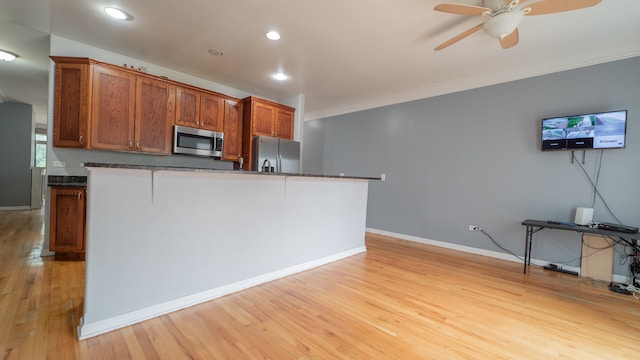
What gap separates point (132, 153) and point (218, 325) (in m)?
3.13

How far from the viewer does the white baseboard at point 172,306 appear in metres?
1.67

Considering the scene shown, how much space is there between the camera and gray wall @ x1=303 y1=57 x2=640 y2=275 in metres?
3.07

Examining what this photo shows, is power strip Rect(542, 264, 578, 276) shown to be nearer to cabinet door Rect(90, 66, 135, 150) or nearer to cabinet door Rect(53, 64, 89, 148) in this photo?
cabinet door Rect(90, 66, 135, 150)

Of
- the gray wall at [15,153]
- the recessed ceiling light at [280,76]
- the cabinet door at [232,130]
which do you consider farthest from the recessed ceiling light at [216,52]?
the gray wall at [15,153]

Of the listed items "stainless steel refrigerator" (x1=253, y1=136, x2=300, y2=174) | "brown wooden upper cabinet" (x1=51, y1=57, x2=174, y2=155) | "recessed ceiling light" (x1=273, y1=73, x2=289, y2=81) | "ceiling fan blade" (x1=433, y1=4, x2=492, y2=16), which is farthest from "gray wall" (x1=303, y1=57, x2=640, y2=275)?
Result: "brown wooden upper cabinet" (x1=51, y1=57, x2=174, y2=155)

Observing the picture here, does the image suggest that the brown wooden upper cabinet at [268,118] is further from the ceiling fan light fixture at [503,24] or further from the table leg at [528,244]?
the table leg at [528,244]

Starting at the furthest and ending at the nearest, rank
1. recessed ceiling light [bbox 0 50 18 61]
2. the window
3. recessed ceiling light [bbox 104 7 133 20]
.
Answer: the window, recessed ceiling light [bbox 0 50 18 61], recessed ceiling light [bbox 104 7 133 20]

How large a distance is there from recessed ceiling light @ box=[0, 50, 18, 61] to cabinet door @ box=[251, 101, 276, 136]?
11.3 feet

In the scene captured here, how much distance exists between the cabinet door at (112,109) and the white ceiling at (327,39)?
435mm

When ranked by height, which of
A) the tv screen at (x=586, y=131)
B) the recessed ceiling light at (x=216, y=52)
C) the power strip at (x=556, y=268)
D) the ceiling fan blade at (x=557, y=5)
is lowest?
the power strip at (x=556, y=268)

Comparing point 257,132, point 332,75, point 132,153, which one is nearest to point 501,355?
point 332,75

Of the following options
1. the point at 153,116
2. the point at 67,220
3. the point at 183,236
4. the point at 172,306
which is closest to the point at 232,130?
the point at 153,116

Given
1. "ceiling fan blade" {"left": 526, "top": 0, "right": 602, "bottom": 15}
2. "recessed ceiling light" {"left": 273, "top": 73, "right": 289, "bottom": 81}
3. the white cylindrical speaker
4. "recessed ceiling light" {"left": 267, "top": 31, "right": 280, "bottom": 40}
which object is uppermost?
"recessed ceiling light" {"left": 267, "top": 31, "right": 280, "bottom": 40}

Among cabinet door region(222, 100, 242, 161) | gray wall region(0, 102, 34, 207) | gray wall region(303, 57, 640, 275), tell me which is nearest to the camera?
gray wall region(303, 57, 640, 275)
